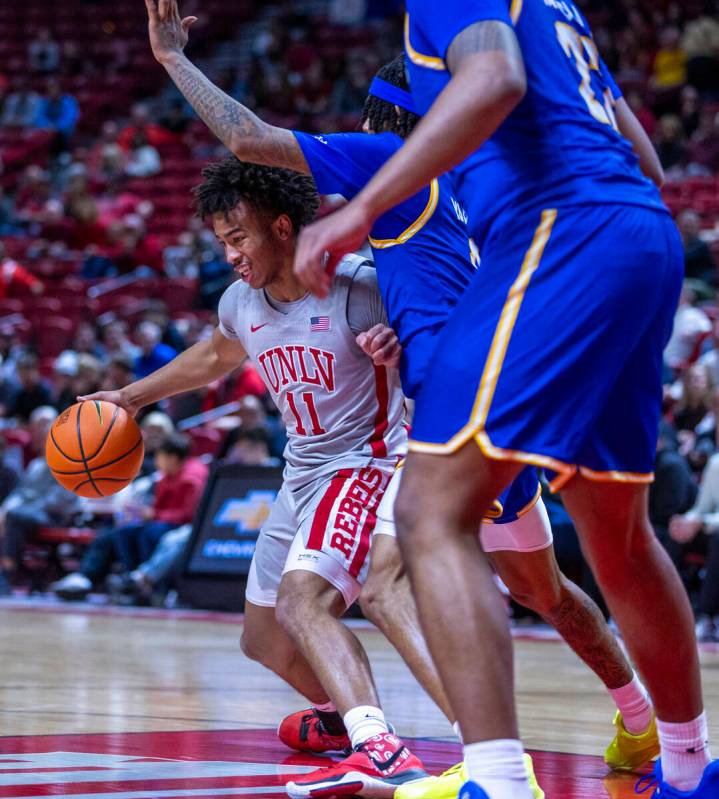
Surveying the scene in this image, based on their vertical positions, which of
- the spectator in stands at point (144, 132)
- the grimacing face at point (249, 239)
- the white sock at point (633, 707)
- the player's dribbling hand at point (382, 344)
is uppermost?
the grimacing face at point (249, 239)

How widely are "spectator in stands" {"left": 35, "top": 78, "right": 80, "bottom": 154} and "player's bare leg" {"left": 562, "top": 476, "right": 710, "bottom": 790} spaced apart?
2071cm

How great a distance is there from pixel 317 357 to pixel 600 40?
16037 mm

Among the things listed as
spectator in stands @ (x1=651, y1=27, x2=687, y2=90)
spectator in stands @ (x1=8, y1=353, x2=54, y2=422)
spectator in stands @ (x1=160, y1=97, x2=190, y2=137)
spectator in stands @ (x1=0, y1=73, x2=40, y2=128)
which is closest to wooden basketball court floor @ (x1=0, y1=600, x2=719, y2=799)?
spectator in stands @ (x1=8, y1=353, x2=54, y2=422)

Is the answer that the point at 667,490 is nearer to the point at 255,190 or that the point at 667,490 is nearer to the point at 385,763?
the point at 255,190

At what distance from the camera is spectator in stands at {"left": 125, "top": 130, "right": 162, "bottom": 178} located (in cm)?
2069

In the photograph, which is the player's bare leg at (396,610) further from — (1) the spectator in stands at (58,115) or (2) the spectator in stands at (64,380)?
(1) the spectator in stands at (58,115)

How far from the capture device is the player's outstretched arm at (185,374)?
429 centimetres

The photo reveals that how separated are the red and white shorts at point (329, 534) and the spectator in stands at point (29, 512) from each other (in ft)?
26.4

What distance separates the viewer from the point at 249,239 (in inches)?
154

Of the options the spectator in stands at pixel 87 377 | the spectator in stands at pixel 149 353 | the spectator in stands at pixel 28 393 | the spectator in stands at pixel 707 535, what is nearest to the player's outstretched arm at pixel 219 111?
the spectator in stands at pixel 707 535

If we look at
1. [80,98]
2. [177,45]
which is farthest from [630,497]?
[80,98]

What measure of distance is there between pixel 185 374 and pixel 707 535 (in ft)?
16.6

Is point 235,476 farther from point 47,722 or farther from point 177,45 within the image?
point 177,45

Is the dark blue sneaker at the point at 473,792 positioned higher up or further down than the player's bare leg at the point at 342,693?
higher up
